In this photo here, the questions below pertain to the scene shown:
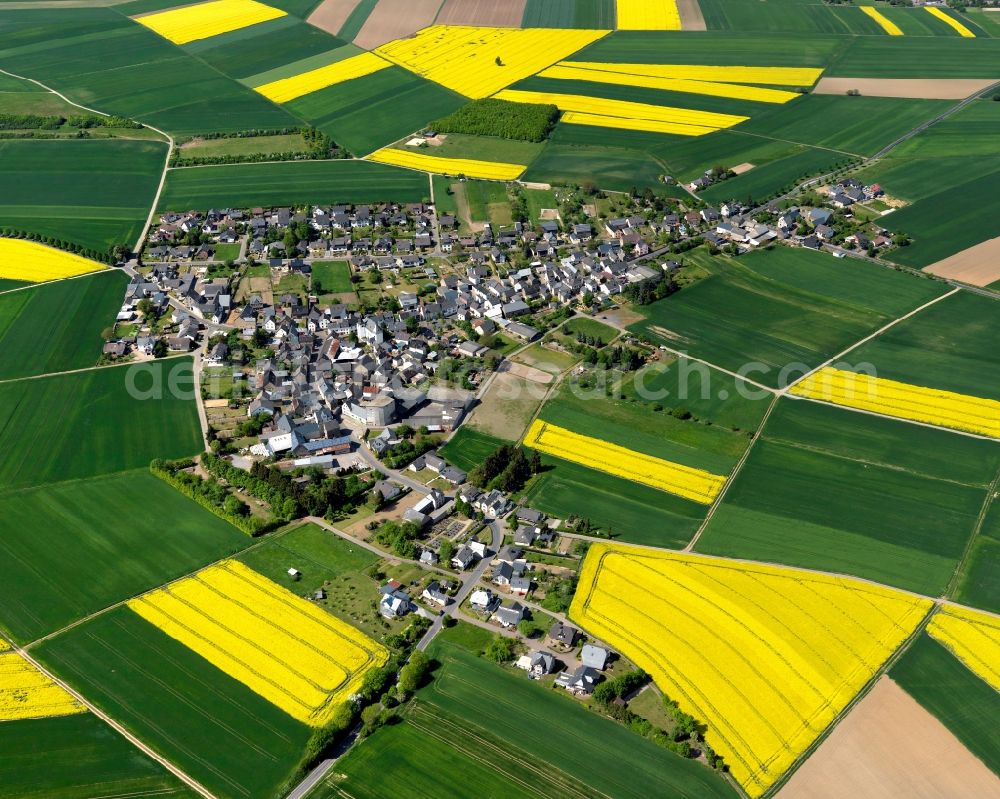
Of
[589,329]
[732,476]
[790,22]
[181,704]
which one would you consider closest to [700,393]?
[732,476]

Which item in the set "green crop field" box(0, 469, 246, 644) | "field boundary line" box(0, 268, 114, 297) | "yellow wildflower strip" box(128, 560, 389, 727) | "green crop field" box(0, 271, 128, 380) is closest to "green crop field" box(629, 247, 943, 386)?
"yellow wildflower strip" box(128, 560, 389, 727)

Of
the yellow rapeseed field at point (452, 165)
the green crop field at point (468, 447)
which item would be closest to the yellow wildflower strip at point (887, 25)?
the yellow rapeseed field at point (452, 165)

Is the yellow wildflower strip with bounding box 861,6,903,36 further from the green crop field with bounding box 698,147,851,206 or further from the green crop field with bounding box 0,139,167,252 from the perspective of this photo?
the green crop field with bounding box 0,139,167,252

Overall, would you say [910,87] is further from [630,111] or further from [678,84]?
[630,111]

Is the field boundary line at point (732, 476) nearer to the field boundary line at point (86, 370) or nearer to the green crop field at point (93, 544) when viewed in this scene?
the green crop field at point (93, 544)

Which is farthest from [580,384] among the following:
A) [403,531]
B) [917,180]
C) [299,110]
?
[299,110]

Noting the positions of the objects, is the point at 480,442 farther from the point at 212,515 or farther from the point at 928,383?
the point at 928,383
